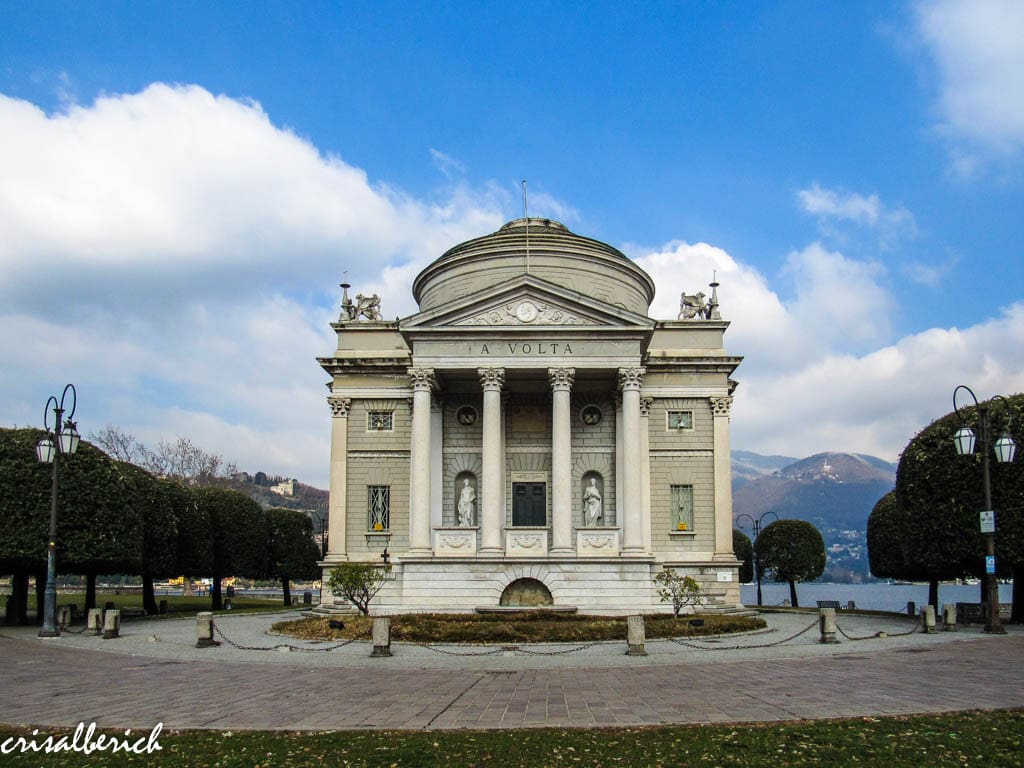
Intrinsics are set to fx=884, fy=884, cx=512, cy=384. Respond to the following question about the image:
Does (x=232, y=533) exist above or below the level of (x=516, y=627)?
above

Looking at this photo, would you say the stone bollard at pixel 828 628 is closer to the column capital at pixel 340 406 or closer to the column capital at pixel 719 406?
the column capital at pixel 719 406

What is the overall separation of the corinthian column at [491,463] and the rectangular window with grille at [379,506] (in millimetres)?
6312

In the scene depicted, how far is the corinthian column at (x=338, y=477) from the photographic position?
4228 cm

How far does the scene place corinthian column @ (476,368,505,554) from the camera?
123 feet

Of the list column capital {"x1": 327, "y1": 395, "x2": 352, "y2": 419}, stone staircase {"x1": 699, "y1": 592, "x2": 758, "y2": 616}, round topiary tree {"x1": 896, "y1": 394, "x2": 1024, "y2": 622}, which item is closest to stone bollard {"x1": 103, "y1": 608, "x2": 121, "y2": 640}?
column capital {"x1": 327, "y1": 395, "x2": 352, "y2": 419}

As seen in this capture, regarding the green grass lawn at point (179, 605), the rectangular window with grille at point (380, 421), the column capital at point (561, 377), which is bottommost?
the green grass lawn at point (179, 605)

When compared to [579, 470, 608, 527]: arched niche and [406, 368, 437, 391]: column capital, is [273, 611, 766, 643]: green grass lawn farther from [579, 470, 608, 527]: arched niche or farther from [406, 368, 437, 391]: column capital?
[406, 368, 437, 391]: column capital

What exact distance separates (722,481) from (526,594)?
12.0 meters

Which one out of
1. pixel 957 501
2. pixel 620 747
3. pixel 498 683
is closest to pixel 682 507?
pixel 957 501

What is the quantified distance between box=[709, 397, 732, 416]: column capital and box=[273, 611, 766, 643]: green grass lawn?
1185 cm

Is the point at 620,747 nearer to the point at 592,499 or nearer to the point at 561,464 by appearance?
the point at 561,464

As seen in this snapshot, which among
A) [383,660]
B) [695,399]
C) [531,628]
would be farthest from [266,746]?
[695,399]

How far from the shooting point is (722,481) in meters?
42.6

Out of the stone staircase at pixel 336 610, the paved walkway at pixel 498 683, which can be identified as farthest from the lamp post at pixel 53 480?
the stone staircase at pixel 336 610
